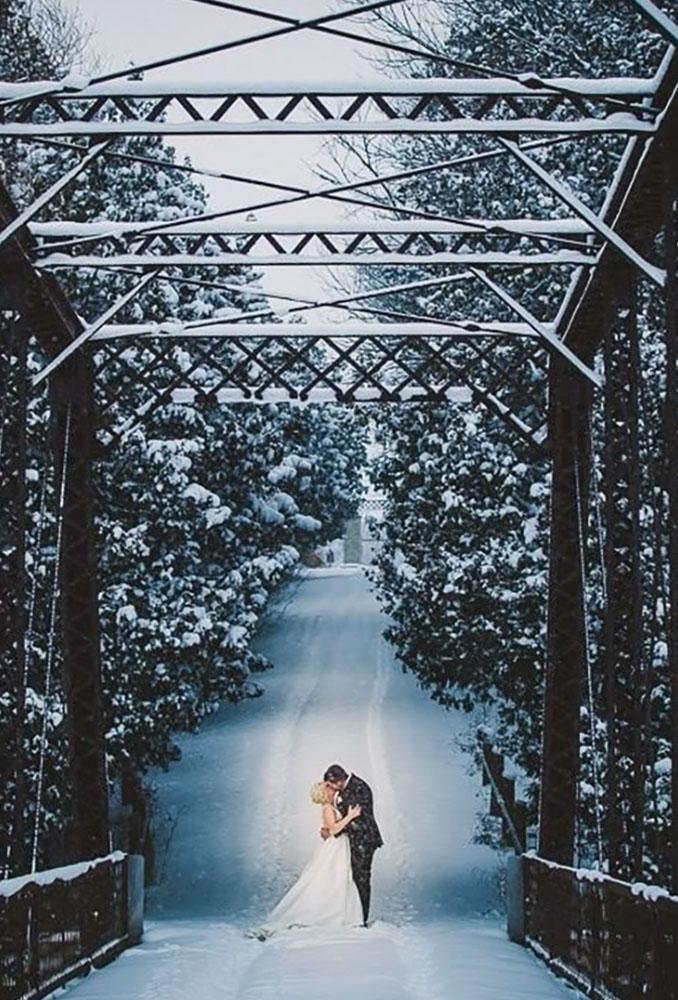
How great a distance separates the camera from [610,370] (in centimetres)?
1366

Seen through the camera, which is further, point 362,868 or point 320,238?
point 362,868

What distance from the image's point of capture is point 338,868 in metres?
17.3

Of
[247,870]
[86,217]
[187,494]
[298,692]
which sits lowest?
[247,870]

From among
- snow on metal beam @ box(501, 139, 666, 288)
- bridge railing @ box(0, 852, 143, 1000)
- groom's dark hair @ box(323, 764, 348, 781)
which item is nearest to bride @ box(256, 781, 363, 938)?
groom's dark hair @ box(323, 764, 348, 781)

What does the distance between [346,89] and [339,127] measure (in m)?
Answer: 0.27

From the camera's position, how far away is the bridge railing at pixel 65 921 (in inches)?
405

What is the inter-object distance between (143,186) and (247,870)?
10.2 m

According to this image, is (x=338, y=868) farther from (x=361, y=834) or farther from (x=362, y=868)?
(x=361, y=834)

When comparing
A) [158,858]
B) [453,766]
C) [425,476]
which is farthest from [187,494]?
[453,766]

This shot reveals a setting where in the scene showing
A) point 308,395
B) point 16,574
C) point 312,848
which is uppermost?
point 308,395

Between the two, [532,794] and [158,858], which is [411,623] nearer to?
[532,794]

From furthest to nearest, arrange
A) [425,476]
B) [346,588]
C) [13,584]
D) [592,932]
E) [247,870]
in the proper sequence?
[346,588], [247,870], [425,476], [13,584], [592,932]

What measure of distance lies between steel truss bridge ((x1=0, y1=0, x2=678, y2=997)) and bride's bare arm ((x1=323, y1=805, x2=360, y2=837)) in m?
2.35

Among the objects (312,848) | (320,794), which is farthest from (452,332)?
(312,848)
